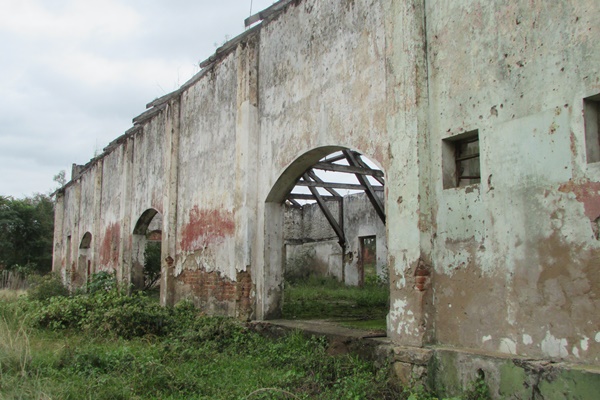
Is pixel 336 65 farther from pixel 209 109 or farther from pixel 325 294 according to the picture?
pixel 325 294

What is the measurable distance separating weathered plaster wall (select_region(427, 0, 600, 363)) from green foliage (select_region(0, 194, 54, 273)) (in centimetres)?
2667

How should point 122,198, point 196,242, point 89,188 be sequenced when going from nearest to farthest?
1. point 196,242
2. point 122,198
3. point 89,188

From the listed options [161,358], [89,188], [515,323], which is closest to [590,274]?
[515,323]

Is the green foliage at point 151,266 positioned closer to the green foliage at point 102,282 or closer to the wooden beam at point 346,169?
the green foliage at point 102,282

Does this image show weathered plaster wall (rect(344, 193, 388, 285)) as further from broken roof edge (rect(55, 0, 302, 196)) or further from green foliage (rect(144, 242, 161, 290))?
broken roof edge (rect(55, 0, 302, 196))

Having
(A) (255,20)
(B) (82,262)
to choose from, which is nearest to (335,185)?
(A) (255,20)

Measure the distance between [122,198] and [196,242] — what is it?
4.94 m

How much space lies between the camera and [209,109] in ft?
31.9

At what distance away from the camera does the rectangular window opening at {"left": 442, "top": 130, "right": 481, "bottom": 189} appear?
16.6 feet

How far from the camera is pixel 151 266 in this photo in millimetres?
17656

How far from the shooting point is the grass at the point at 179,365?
4.86 metres

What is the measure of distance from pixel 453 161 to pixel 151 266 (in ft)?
46.6

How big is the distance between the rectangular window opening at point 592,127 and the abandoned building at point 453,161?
0.01 meters

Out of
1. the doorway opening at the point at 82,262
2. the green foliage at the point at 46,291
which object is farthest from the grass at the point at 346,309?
the doorway opening at the point at 82,262
